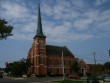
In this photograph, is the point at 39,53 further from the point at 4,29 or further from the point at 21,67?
the point at 4,29

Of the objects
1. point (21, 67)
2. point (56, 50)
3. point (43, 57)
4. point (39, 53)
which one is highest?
point (56, 50)

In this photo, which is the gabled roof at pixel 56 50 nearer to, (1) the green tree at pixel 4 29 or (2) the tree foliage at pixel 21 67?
(2) the tree foliage at pixel 21 67

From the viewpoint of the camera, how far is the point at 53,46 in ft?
418

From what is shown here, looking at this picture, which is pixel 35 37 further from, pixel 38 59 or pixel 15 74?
pixel 15 74

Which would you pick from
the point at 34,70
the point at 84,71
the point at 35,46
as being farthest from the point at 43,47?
the point at 84,71

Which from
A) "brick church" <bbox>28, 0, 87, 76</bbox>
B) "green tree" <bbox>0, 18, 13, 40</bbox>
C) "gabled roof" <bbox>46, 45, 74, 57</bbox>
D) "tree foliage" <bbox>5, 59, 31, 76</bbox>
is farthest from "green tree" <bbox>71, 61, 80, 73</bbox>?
"green tree" <bbox>0, 18, 13, 40</bbox>

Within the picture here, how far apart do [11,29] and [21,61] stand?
74227 millimetres

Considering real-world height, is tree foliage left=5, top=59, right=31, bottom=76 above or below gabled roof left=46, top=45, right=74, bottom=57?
below

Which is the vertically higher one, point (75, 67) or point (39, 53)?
point (39, 53)

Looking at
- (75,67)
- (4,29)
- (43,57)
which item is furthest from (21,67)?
(4,29)

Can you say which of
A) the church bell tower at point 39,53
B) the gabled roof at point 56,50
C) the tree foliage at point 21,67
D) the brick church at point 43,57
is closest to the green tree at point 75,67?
the brick church at point 43,57

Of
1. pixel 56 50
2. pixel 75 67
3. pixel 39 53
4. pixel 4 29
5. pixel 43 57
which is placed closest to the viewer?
pixel 4 29

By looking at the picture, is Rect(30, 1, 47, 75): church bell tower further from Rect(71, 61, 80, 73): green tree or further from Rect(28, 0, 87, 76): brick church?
Rect(71, 61, 80, 73): green tree

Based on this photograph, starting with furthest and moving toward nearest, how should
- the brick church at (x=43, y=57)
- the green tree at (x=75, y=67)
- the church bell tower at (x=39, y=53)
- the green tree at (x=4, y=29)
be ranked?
the green tree at (x=75, y=67), the brick church at (x=43, y=57), the church bell tower at (x=39, y=53), the green tree at (x=4, y=29)
